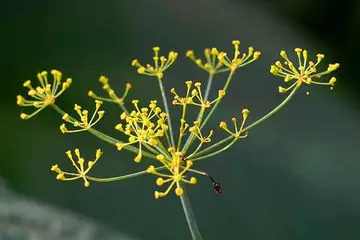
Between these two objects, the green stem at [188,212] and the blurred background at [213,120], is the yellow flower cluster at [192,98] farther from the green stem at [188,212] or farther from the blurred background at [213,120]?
the blurred background at [213,120]

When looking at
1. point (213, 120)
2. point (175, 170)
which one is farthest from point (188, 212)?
point (213, 120)

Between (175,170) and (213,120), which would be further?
(213,120)

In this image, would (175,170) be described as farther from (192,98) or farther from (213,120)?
(213,120)

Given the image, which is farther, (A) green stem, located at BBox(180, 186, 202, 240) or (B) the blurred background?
(B) the blurred background

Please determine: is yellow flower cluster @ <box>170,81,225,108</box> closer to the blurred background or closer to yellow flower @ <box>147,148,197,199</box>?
yellow flower @ <box>147,148,197,199</box>

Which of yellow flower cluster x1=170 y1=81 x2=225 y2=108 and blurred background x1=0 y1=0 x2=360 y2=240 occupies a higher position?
blurred background x1=0 y1=0 x2=360 y2=240

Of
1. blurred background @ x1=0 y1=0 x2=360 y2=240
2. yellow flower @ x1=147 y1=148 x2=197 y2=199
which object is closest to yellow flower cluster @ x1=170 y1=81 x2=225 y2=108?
yellow flower @ x1=147 y1=148 x2=197 y2=199

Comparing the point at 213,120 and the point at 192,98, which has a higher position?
the point at 213,120

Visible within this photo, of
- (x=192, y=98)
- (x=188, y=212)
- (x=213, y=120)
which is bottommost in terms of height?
(x=188, y=212)
